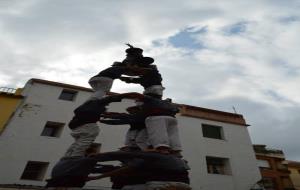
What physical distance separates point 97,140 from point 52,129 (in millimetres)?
3022

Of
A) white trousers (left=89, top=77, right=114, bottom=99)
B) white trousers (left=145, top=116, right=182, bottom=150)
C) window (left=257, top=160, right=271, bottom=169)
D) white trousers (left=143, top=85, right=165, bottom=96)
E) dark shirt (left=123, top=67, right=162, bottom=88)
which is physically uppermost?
window (left=257, top=160, right=271, bottom=169)

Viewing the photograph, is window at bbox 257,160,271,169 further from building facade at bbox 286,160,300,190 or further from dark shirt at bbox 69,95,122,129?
dark shirt at bbox 69,95,122,129

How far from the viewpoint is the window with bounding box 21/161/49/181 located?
51.2ft

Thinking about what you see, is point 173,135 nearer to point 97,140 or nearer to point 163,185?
point 163,185

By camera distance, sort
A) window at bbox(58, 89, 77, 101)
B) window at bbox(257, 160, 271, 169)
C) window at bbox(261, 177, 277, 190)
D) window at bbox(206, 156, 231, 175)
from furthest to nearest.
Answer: window at bbox(257, 160, 271, 169)
window at bbox(261, 177, 277, 190)
window at bbox(206, 156, 231, 175)
window at bbox(58, 89, 77, 101)

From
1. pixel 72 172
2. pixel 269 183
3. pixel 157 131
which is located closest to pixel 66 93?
pixel 157 131

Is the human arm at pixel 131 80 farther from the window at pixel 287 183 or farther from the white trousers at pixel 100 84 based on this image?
the window at pixel 287 183

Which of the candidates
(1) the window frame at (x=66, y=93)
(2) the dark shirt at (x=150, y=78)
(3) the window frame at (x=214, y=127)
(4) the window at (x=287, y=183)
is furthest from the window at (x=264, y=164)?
(2) the dark shirt at (x=150, y=78)

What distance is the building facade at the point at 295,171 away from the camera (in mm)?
26984

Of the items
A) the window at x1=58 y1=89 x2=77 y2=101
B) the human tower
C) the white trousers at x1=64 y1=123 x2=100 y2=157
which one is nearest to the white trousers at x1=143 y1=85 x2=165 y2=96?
the human tower

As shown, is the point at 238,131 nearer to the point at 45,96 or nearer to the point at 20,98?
the point at 45,96

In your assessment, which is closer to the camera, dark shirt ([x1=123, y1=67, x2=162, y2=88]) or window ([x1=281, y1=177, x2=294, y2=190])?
dark shirt ([x1=123, y1=67, x2=162, y2=88])

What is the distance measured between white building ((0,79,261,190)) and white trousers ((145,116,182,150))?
12015mm

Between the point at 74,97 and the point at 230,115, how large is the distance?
12.8 meters
